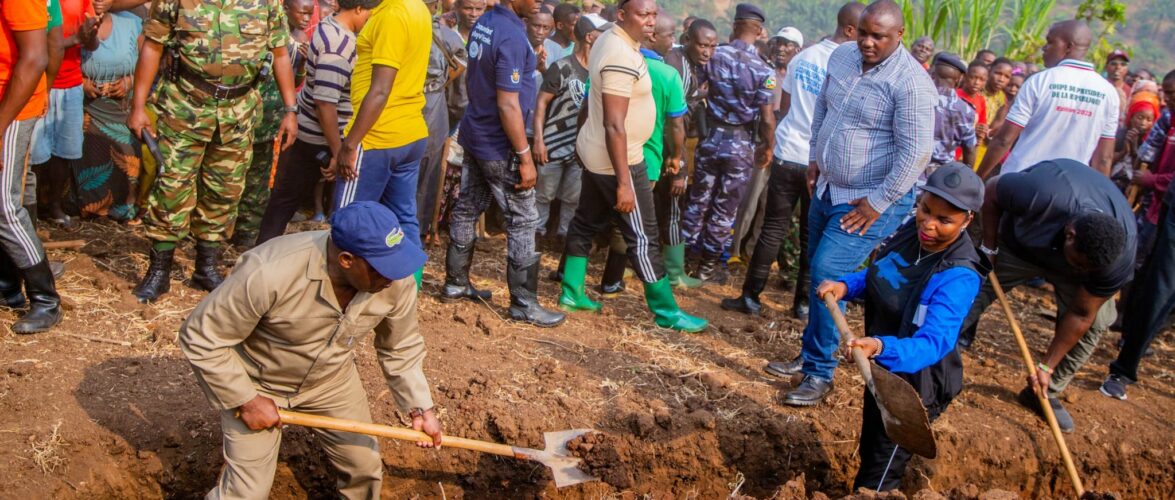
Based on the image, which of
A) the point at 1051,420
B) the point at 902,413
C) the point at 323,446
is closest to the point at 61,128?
the point at 323,446

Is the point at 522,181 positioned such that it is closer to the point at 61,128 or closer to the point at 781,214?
the point at 781,214

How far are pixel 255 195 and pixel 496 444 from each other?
3170mm

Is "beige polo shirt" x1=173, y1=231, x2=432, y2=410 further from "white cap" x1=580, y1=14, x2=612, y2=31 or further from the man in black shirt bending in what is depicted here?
"white cap" x1=580, y1=14, x2=612, y2=31

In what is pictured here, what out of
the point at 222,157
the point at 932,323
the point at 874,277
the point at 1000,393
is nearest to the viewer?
the point at 932,323

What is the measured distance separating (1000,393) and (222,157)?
199 inches

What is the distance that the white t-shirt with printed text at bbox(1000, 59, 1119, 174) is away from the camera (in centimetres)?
629

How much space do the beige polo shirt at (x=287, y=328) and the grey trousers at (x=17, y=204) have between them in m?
1.95

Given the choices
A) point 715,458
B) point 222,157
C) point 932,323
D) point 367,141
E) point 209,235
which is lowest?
point 715,458

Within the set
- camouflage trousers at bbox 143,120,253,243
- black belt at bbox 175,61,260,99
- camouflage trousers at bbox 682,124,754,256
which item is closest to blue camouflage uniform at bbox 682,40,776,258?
camouflage trousers at bbox 682,124,754,256

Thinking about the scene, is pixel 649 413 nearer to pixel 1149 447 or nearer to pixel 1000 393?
pixel 1000 393

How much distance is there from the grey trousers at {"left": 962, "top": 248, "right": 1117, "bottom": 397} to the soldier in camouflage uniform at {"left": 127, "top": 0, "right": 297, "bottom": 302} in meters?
4.36

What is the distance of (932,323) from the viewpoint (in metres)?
3.56

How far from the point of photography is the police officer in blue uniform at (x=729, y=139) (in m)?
6.93

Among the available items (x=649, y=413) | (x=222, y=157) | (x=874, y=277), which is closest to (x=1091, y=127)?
(x=874, y=277)
